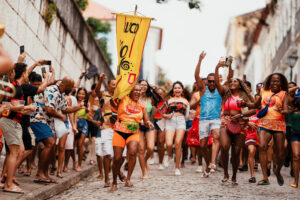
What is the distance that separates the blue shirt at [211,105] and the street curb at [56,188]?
286 cm

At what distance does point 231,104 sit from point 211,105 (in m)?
1.04

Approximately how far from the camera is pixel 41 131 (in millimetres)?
7602

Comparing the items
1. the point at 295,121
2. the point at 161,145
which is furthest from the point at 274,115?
the point at 161,145

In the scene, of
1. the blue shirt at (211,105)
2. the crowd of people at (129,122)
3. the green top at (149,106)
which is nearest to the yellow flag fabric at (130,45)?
the crowd of people at (129,122)

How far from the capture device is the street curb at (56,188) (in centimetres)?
617

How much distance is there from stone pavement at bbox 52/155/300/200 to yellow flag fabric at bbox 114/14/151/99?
187cm

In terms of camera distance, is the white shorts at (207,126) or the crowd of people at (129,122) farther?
the white shorts at (207,126)

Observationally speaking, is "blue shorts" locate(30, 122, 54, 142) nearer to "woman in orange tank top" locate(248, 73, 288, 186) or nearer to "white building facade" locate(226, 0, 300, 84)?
"woman in orange tank top" locate(248, 73, 288, 186)

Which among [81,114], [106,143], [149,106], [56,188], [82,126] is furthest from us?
[81,114]

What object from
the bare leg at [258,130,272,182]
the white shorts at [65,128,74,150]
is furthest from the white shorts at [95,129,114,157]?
the bare leg at [258,130,272,182]

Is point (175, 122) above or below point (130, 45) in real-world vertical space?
below

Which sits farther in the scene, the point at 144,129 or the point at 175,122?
the point at 175,122

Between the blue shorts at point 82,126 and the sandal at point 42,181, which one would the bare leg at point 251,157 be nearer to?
the blue shorts at point 82,126

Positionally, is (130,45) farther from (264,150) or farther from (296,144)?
(296,144)
